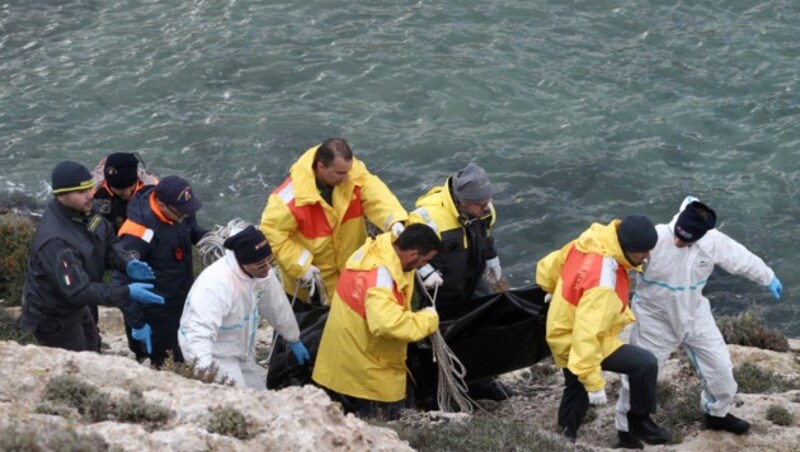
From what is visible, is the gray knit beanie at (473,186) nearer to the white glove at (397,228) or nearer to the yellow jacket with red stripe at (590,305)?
the white glove at (397,228)

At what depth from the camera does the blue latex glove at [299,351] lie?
9055 mm

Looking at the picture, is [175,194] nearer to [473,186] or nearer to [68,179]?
[68,179]

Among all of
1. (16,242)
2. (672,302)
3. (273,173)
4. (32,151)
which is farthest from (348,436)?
(32,151)

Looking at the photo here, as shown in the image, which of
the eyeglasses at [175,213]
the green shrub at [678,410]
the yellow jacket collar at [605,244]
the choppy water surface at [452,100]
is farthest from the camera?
the choppy water surface at [452,100]

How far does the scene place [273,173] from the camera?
17.6m

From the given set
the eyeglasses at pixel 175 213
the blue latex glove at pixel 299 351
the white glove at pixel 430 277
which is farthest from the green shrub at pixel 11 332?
A: the white glove at pixel 430 277

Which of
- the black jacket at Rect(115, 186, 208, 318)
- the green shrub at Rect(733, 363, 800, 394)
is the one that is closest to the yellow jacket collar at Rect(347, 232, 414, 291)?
the black jacket at Rect(115, 186, 208, 318)

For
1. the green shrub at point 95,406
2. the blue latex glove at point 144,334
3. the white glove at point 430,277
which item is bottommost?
the blue latex glove at point 144,334

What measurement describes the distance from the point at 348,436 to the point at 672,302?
3.56m

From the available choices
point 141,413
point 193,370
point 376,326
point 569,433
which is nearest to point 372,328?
point 376,326

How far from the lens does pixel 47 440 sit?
5609mm

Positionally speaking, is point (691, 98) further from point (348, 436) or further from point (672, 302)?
point (348, 436)

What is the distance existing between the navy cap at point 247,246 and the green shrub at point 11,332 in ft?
7.90

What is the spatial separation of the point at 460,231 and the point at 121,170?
268 centimetres
